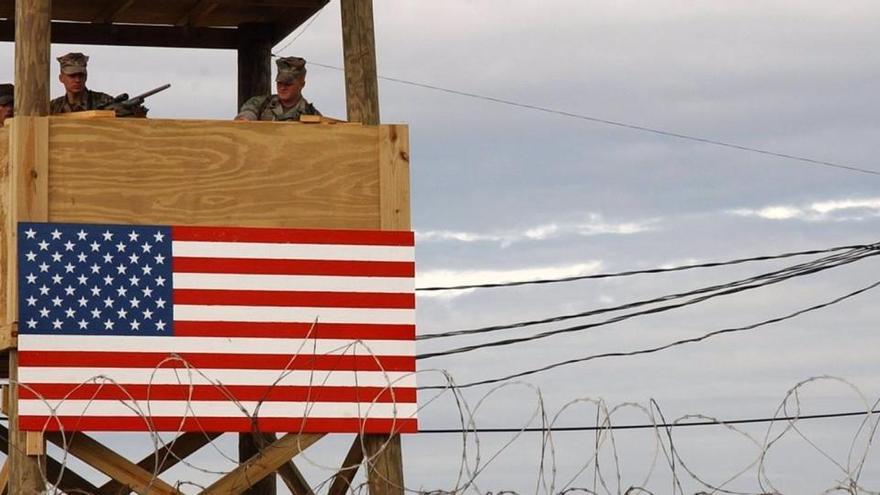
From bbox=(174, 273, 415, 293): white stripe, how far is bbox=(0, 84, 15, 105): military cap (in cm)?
335

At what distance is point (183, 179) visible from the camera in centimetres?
1630

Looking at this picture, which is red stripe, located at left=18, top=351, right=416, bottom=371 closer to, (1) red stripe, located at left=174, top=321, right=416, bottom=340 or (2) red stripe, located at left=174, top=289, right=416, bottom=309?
(1) red stripe, located at left=174, top=321, right=416, bottom=340

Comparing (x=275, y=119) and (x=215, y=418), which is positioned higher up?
(x=275, y=119)

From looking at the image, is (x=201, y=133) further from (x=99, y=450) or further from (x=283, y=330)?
(x=99, y=450)

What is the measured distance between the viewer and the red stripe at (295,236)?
53.5ft

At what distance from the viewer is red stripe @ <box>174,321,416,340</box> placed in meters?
16.2

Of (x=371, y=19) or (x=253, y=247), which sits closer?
(x=253, y=247)

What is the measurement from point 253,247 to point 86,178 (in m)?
1.46

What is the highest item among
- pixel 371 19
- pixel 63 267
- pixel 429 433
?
pixel 371 19

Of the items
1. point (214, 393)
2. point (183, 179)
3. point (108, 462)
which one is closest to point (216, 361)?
point (214, 393)

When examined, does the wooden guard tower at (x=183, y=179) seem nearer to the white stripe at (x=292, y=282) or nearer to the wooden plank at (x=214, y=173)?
the wooden plank at (x=214, y=173)

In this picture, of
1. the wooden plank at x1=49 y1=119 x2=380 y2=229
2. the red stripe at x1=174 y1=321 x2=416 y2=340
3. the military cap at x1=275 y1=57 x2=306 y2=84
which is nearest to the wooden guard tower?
the wooden plank at x1=49 y1=119 x2=380 y2=229

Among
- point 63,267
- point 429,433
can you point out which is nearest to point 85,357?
point 63,267

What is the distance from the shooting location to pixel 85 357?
1596cm
